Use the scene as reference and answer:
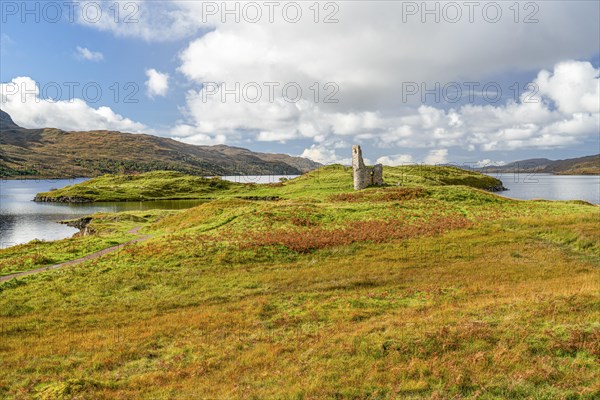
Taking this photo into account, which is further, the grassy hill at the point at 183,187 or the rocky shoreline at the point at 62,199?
the grassy hill at the point at 183,187

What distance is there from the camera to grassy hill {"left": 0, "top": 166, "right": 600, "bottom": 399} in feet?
41.1

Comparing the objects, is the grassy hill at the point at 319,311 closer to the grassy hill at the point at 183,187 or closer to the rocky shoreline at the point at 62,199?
the grassy hill at the point at 183,187

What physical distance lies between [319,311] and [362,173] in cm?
5344

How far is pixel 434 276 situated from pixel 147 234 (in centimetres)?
3791

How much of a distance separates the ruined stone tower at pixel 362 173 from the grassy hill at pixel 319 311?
83.0ft

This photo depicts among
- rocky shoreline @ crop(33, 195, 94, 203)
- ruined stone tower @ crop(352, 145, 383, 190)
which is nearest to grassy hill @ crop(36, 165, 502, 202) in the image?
rocky shoreline @ crop(33, 195, 94, 203)

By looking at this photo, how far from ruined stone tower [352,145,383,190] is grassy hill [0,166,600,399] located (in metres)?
25.3

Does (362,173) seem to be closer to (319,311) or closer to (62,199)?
(319,311)

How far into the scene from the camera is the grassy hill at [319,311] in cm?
1252

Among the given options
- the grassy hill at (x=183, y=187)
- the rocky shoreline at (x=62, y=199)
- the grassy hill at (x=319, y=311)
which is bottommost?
the grassy hill at (x=319, y=311)

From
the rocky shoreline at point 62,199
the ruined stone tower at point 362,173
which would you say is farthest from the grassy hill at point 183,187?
the ruined stone tower at point 362,173

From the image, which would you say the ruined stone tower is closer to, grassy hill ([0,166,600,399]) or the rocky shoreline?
grassy hill ([0,166,600,399])

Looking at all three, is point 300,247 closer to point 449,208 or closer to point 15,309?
point 15,309

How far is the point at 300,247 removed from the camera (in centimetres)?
3500
